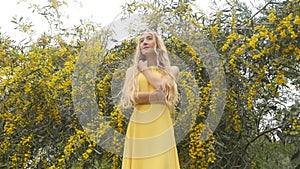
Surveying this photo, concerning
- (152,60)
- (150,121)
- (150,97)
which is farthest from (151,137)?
(152,60)

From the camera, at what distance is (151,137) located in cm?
215

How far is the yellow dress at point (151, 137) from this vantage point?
2145mm

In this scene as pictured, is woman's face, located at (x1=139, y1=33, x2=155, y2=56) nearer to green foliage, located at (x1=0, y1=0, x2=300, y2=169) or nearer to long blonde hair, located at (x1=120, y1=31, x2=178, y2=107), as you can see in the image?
long blonde hair, located at (x1=120, y1=31, x2=178, y2=107)

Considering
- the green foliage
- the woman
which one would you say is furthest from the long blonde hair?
the green foliage

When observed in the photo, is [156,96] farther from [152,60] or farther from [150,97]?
[152,60]

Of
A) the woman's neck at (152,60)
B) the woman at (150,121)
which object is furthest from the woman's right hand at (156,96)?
the woman's neck at (152,60)

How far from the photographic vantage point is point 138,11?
3.23m

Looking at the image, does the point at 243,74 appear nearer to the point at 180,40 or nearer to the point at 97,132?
the point at 180,40

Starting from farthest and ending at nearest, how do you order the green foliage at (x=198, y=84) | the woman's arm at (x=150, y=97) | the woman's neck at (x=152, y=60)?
the green foliage at (x=198, y=84) → the woman's neck at (x=152, y=60) → the woman's arm at (x=150, y=97)

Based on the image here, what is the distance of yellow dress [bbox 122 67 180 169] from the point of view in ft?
7.04

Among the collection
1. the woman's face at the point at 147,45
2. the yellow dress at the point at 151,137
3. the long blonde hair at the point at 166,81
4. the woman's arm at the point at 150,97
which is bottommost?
the yellow dress at the point at 151,137

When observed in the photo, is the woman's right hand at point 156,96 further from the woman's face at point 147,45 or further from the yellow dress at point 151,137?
the woman's face at point 147,45

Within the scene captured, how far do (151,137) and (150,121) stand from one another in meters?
0.07

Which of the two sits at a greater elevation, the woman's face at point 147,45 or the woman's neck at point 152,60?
the woman's face at point 147,45
